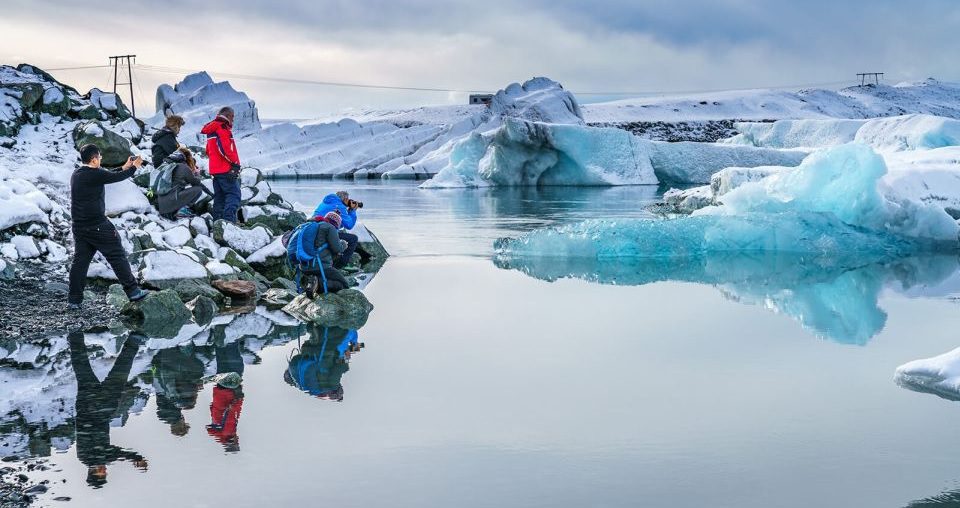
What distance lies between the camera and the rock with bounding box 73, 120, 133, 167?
10641 mm

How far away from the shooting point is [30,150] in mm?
11016

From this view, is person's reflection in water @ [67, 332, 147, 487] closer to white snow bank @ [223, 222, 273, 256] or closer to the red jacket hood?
white snow bank @ [223, 222, 273, 256]

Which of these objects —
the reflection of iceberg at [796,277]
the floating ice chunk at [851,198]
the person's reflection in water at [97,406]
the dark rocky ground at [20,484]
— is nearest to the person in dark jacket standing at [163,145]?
the reflection of iceberg at [796,277]

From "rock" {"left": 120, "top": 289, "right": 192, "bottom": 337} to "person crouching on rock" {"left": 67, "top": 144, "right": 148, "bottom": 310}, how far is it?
0.29ft

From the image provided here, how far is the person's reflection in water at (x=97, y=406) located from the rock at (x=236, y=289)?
1.71 meters

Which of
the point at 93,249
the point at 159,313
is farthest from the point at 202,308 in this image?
the point at 93,249

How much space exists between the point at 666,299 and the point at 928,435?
4587 millimetres

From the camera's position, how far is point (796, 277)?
10.7 metres

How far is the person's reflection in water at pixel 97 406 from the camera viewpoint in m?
3.99

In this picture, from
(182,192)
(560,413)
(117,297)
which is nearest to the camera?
(560,413)

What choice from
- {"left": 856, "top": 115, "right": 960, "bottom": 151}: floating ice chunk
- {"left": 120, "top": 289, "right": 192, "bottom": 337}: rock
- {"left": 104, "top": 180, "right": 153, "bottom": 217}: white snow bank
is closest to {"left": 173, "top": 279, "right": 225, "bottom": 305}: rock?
{"left": 120, "top": 289, "right": 192, "bottom": 337}: rock

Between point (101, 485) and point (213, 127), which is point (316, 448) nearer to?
point (101, 485)

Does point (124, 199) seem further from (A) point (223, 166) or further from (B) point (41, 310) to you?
(B) point (41, 310)

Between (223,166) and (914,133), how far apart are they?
26045 mm
